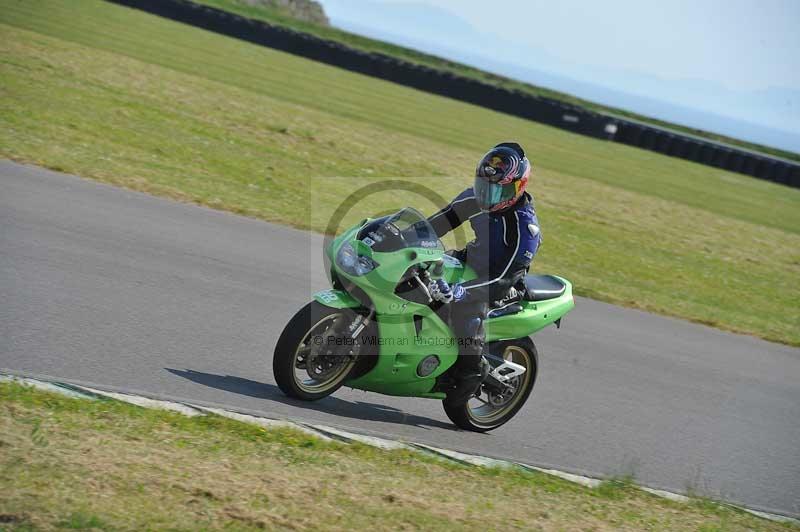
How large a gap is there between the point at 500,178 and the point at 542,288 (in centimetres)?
121

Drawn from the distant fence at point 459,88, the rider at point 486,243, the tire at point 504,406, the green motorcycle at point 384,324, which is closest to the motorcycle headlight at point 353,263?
the green motorcycle at point 384,324

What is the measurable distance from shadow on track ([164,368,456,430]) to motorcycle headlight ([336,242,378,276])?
3.17 feet

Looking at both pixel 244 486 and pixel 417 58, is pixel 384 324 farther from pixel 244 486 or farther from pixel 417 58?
pixel 417 58

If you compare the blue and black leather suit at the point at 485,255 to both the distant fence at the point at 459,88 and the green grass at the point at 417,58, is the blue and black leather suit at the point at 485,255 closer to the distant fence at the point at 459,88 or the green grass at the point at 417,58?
the distant fence at the point at 459,88

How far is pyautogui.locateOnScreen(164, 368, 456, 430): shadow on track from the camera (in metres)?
5.95

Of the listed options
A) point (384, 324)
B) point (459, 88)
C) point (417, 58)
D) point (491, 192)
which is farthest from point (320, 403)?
point (417, 58)

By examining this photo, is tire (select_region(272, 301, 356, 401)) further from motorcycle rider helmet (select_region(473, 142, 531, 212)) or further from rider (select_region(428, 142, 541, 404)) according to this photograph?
motorcycle rider helmet (select_region(473, 142, 531, 212))

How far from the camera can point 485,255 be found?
6.27 metres

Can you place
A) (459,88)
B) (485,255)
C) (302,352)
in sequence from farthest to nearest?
(459,88)
(485,255)
(302,352)

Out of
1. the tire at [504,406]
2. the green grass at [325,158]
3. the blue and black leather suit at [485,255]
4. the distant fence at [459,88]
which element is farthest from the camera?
the distant fence at [459,88]

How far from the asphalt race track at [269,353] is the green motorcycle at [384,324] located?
0.85 feet

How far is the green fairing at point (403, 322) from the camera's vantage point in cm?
565

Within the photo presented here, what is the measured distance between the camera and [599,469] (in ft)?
20.9

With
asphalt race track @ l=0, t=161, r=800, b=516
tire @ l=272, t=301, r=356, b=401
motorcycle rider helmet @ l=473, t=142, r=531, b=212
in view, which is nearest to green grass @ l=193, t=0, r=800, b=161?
asphalt race track @ l=0, t=161, r=800, b=516
